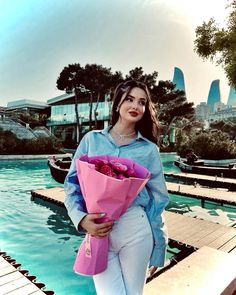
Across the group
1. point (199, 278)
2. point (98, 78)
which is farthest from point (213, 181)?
point (98, 78)

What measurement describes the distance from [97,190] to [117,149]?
0.43 meters

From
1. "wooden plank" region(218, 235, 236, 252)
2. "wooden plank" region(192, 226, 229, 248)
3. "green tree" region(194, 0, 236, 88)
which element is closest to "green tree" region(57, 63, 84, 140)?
"green tree" region(194, 0, 236, 88)

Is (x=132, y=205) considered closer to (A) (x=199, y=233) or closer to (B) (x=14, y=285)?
(B) (x=14, y=285)

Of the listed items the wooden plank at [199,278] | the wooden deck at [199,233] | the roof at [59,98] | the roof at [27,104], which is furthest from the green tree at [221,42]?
the roof at [27,104]

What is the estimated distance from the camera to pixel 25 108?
3997 centimetres

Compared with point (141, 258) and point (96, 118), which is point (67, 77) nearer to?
point (96, 118)

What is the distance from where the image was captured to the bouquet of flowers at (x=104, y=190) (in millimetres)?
1317

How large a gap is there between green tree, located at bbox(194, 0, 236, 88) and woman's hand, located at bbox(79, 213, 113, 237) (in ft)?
33.0

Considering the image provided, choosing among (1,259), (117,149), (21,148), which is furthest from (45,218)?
(21,148)

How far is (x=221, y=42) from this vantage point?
36.1ft

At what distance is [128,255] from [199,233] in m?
4.25

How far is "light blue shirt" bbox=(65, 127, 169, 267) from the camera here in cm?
160

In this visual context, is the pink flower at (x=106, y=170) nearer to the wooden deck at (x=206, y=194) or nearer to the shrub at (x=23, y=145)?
the wooden deck at (x=206, y=194)

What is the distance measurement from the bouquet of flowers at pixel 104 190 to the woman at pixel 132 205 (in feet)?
0.23
